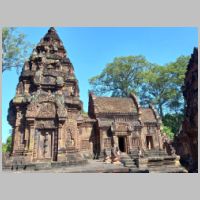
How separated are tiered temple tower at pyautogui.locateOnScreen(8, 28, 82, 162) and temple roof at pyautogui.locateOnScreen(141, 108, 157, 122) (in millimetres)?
10742

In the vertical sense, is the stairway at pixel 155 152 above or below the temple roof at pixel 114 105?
below

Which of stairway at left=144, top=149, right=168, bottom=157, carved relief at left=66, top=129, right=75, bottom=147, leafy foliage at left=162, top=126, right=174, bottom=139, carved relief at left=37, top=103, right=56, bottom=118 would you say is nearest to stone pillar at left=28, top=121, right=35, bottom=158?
carved relief at left=37, top=103, right=56, bottom=118

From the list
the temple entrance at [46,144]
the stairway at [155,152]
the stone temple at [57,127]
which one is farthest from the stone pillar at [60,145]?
the stairway at [155,152]

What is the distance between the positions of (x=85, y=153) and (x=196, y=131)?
36.8 ft

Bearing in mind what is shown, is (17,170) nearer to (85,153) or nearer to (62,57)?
(85,153)

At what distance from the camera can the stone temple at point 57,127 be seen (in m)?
12.4

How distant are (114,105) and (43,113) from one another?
11.2 m

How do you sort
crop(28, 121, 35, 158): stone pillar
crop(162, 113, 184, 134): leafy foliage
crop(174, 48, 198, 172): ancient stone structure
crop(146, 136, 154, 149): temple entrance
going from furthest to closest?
1. crop(162, 113, 184, 134): leafy foliage
2. crop(146, 136, 154, 149): temple entrance
3. crop(28, 121, 35, 158): stone pillar
4. crop(174, 48, 198, 172): ancient stone structure

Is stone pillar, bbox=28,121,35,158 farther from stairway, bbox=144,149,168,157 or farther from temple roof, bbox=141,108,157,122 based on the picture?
temple roof, bbox=141,108,157,122

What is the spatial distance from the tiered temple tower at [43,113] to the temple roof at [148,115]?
35.2 feet

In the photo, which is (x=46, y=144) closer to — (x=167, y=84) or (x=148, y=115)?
(x=148, y=115)

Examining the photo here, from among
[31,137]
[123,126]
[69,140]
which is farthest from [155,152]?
[31,137]

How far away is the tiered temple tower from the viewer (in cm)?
1250

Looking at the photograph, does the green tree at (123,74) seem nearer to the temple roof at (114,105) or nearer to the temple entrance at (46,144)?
the temple roof at (114,105)
